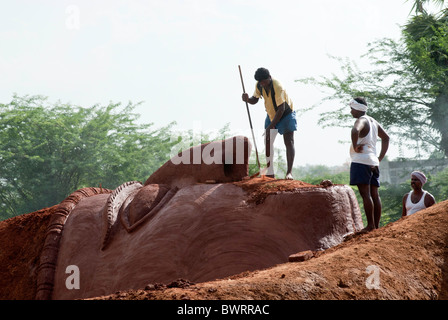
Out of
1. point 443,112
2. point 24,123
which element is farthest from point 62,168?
point 443,112

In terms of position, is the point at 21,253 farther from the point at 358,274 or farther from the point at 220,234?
the point at 358,274

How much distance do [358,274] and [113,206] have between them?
3592 millimetres

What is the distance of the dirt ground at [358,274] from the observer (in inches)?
140

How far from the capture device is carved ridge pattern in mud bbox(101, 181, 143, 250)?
6.56 meters

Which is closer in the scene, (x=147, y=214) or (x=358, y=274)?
(x=358, y=274)

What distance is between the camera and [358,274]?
404cm

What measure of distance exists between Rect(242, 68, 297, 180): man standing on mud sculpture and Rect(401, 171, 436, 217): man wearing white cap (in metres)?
1.71

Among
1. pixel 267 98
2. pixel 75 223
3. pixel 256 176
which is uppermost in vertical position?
pixel 267 98

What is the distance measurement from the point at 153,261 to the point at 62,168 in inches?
582

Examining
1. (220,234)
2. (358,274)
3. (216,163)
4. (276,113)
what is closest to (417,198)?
(276,113)

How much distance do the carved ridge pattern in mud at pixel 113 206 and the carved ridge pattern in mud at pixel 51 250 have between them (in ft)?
2.80
